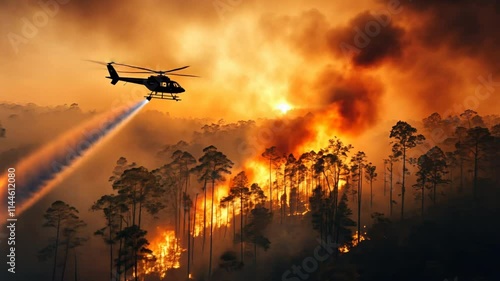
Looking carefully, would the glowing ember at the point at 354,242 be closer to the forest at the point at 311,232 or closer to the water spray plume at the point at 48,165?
the forest at the point at 311,232

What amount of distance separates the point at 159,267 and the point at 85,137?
305 ft

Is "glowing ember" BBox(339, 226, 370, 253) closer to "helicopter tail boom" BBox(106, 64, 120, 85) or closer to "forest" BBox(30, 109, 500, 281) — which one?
"forest" BBox(30, 109, 500, 281)

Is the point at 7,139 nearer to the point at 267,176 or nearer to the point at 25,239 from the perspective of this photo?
the point at 25,239

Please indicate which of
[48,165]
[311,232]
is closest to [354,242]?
[311,232]

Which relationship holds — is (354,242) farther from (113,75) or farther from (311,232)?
(113,75)

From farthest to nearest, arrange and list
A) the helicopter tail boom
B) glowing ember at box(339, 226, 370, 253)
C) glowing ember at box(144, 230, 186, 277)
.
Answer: glowing ember at box(144, 230, 186, 277)
glowing ember at box(339, 226, 370, 253)
the helicopter tail boom

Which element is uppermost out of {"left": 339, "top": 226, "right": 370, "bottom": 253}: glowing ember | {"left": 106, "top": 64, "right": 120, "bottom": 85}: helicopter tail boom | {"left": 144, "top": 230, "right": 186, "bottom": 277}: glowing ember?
{"left": 106, "top": 64, "right": 120, "bottom": 85}: helicopter tail boom

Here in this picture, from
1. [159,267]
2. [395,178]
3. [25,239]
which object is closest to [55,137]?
[25,239]

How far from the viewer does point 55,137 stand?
461ft

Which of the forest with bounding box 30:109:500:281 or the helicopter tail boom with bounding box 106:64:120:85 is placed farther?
the forest with bounding box 30:109:500:281

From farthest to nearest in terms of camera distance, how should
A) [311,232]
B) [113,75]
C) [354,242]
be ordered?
[311,232]
[354,242]
[113,75]

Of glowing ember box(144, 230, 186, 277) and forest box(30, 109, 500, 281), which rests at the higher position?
forest box(30, 109, 500, 281)

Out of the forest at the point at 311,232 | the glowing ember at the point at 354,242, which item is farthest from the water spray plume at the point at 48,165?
the glowing ember at the point at 354,242

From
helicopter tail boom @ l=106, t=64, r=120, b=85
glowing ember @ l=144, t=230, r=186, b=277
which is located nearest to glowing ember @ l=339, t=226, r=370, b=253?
glowing ember @ l=144, t=230, r=186, b=277
